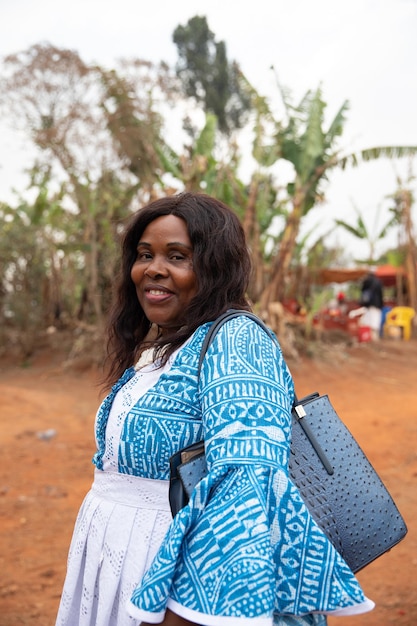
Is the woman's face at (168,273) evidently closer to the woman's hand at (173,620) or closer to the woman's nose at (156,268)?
the woman's nose at (156,268)

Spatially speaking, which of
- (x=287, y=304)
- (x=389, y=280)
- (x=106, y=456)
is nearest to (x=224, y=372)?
(x=106, y=456)

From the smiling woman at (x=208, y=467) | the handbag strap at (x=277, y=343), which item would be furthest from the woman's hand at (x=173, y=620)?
the handbag strap at (x=277, y=343)

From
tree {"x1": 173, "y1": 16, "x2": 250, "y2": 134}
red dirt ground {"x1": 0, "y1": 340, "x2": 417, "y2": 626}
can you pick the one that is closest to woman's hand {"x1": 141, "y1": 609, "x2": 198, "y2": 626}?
red dirt ground {"x1": 0, "y1": 340, "x2": 417, "y2": 626}

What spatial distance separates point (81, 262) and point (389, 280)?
427 inches

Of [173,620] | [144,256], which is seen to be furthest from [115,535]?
[144,256]

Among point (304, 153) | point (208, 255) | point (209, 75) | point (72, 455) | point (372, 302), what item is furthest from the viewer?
A: point (209, 75)

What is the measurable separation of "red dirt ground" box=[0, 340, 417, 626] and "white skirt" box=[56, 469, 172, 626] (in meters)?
0.54

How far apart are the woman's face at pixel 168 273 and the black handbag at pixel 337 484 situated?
202 mm

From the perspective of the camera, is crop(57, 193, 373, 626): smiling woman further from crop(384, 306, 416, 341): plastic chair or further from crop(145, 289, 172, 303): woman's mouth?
crop(384, 306, 416, 341): plastic chair

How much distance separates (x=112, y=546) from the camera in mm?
1552

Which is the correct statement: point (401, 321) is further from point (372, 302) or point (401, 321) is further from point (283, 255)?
point (283, 255)

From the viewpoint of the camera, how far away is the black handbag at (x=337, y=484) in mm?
1384

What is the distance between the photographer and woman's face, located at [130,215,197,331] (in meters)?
1.57

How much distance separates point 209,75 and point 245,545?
1031 inches
